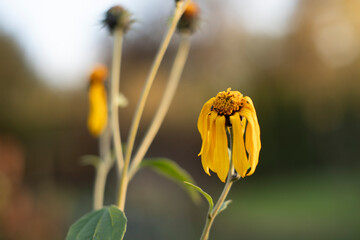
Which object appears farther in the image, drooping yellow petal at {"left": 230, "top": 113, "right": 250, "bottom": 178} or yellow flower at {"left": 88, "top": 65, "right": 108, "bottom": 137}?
yellow flower at {"left": 88, "top": 65, "right": 108, "bottom": 137}

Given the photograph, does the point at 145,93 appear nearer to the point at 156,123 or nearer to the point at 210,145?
the point at 210,145

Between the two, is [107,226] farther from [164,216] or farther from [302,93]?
[302,93]

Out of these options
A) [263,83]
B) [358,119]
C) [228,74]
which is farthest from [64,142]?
[358,119]

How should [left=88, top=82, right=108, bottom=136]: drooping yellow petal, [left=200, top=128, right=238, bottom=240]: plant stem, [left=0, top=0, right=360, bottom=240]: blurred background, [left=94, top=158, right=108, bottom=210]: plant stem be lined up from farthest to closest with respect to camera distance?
[left=0, top=0, right=360, bottom=240]: blurred background < [left=88, top=82, right=108, bottom=136]: drooping yellow petal < [left=94, top=158, right=108, bottom=210]: plant stem < [left=200, top=128, right=238, bottom=240]: plant stem

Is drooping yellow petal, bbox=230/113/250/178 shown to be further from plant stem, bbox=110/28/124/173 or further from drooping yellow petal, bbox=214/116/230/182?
plant stem, bbox=110/28/124/173

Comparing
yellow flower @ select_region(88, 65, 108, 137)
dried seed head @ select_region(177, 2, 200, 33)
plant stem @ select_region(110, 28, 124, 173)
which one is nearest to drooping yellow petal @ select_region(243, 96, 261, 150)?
plant stem @ select_region(110, 28, 124, 173)
